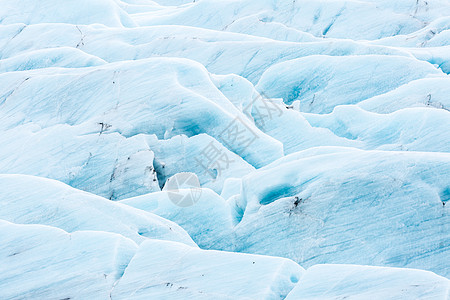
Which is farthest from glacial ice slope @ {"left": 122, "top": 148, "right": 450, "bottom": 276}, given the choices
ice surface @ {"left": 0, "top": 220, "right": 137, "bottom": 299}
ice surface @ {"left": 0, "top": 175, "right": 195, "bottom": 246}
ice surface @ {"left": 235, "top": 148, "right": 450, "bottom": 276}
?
ice surface @ {"left": 0, "top": 220, "right": 137, "bottom": 299}

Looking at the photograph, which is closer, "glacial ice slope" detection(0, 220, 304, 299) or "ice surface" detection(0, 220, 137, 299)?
"glacial ice slope" detection(0, 220, 304, 299)

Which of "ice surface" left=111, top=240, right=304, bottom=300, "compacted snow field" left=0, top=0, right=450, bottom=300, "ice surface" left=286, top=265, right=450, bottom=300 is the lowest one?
"compacted snow field" left=0, top=0, right=450, bottom=300

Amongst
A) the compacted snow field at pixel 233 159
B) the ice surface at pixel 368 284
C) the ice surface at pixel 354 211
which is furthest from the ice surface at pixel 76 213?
the ice surface at pixel 368 284

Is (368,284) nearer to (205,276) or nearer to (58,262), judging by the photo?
(205,276)

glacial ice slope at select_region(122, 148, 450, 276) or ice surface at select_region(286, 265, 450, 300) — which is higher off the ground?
ice surface at select_region(286, 265, 450, 300)

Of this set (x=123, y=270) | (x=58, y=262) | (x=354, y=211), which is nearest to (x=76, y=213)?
(x=58, y=262)

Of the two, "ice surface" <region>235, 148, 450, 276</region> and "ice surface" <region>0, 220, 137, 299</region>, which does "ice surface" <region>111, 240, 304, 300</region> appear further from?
"ice surface" <region>235, 148, 450, 276</region>

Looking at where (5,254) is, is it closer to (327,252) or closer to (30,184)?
(30,184)

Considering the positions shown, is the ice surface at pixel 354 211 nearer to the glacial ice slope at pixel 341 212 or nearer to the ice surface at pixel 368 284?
the glacial ice slope at pixel 341 212

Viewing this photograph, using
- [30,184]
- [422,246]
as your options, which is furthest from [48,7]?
[422,246]
